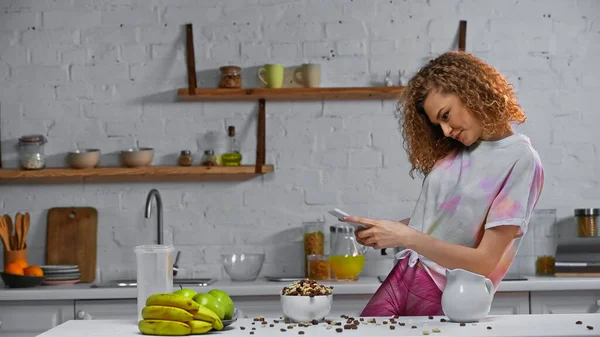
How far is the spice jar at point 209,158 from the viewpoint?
14.6ft

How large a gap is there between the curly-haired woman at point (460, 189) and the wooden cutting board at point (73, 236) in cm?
216

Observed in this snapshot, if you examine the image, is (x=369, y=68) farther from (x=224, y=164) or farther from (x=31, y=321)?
(x=31, y=321)

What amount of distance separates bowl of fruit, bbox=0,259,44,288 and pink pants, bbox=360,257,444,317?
1.98 m

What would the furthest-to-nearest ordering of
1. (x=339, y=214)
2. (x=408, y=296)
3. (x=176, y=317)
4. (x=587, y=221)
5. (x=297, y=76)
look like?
(x=297, y=76) → (x=587, y=221) → (x=408, y=296) → (x=339, y=214) → (x=176, y=317)

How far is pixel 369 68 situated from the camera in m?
4.57

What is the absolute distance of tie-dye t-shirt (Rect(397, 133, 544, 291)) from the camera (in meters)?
2.57

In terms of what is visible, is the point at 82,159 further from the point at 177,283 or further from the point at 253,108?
the point at 253,108

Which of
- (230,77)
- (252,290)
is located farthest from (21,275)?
(230,77)

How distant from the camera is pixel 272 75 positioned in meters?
4.40

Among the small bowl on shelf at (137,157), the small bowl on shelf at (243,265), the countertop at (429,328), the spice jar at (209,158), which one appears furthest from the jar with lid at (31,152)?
the countertop at (429,328)

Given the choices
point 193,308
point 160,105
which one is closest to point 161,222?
point 160,105

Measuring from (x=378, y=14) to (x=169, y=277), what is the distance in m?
2.55

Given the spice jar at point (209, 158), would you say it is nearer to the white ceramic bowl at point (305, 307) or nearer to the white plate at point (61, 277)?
the white plate at point (61, 277)

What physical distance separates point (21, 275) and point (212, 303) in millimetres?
2141
